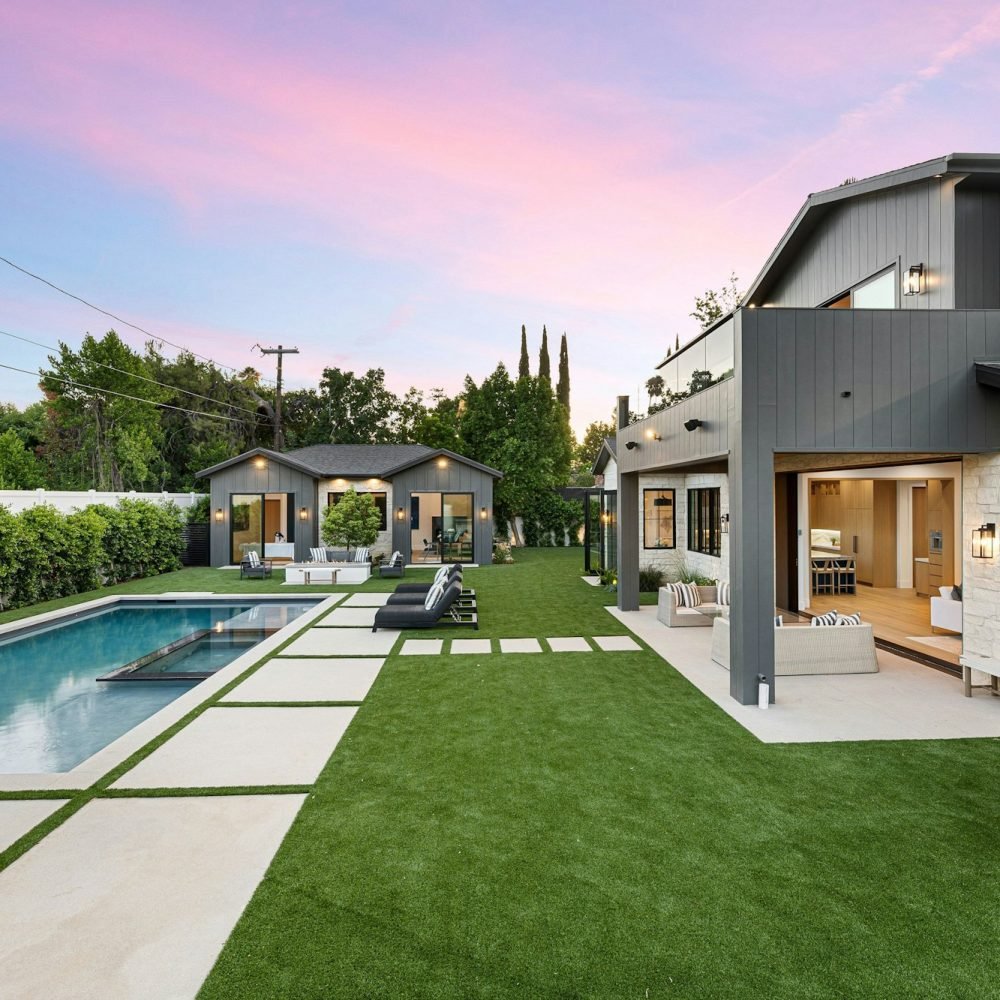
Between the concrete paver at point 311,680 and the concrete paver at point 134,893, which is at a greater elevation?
the concrete paver at point 134,893

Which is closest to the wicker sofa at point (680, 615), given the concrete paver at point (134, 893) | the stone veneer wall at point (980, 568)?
the stone veneer wall at point (980, 568)

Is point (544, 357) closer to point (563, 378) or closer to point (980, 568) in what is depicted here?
point (563, 378)

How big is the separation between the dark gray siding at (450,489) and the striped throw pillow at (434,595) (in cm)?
1067

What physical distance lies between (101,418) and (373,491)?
908 inches

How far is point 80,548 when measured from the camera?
14961 millimetres

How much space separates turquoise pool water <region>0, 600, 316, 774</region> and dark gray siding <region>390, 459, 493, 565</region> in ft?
24.7

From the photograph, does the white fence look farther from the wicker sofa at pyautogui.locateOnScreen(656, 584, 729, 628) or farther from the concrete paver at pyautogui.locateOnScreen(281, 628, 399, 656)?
the wicker sofa at pyautogui.locateOnScreen(656, 584, 729, 628)

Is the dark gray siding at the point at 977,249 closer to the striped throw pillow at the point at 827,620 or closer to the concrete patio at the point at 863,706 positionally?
the striped throw pillow at the point at 827,620

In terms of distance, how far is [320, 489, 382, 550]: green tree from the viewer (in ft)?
60.7

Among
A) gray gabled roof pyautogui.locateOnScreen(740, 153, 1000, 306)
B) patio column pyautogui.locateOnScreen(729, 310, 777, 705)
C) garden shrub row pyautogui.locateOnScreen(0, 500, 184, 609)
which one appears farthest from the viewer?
garden shrub row pyautogui.locateOnScreen(0, 500, 184, 609)

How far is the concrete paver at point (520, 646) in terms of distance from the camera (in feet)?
29.4

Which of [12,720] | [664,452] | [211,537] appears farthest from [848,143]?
[211,537]

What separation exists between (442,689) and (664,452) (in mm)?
5216

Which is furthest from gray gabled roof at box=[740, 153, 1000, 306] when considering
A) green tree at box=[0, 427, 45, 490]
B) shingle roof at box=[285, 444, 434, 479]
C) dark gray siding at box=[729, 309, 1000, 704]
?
green tree at box=[0, 427, 45, 490]
